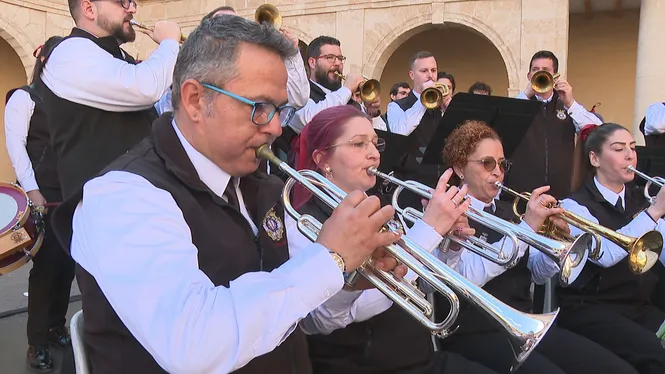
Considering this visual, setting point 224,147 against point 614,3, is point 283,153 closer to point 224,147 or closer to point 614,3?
point 224,147

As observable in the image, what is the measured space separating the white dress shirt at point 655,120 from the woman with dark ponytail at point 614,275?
203 centimetres

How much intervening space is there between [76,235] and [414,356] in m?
1.40

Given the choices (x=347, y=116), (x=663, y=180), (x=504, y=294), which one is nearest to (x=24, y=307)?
(x=347, y=116)

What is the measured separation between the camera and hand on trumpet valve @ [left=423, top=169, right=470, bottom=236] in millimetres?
2209

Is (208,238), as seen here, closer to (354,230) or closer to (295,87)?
(354,230)

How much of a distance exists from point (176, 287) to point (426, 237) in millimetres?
1213

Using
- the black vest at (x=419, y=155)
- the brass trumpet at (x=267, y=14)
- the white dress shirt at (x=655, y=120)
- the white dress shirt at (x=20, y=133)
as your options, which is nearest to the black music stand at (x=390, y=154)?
the black vest at (x=419, y=155)

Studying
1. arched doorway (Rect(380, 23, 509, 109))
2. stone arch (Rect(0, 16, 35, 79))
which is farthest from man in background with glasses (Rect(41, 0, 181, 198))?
arched doorway (Rect(380, 23, 509, 109))

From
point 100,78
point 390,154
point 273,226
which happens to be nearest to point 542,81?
point 390,154

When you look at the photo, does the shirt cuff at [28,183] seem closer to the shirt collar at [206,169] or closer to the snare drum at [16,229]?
the snare drum at [16,229]

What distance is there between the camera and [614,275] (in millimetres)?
3232

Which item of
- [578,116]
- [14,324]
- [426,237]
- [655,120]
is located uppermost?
[655,120]

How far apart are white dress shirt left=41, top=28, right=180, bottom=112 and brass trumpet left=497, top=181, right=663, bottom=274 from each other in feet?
7.27

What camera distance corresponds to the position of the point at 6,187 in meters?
3.31
